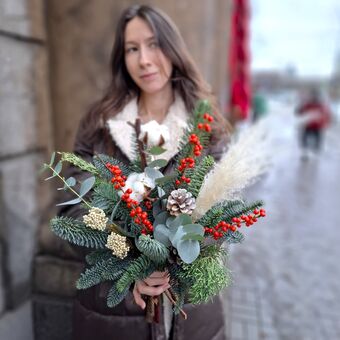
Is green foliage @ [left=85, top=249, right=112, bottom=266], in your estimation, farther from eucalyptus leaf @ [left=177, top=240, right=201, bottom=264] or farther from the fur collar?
the fur collar

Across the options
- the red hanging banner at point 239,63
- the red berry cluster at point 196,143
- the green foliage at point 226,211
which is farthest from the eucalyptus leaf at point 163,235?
the red hanging banner at point 239,63

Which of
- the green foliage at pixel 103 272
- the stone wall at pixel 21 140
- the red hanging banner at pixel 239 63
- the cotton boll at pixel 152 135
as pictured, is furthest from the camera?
the red hanging banner at pixel 239 63

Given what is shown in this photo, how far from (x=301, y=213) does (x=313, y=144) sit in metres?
4.91

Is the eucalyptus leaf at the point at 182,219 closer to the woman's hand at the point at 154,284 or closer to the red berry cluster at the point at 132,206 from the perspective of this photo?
the red berry cluster at the point at 132,206

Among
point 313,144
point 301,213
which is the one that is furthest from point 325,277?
point 313,144

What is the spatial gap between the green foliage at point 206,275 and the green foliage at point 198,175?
0.17 metres

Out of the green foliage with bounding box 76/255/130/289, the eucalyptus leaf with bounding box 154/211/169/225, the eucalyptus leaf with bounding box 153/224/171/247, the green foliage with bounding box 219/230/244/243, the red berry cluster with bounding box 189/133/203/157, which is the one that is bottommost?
the green foliage with bounding box 76/255/130/289

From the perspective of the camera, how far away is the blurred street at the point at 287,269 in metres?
2.78

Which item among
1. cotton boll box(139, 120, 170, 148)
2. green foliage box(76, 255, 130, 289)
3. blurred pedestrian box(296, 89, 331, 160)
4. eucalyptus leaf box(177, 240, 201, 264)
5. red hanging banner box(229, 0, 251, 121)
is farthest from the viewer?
blurred pedestrian box(296, 89, 331, 160)

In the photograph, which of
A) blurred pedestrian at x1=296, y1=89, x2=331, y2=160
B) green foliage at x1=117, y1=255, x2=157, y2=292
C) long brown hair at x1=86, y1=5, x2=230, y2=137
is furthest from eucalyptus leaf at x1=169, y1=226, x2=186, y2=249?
blurred pedestrian at x1=296, y1=89, x2=331, y2=160

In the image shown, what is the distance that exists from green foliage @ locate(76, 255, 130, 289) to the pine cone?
0.69 feet

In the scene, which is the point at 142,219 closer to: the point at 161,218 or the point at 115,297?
the point at 161,218

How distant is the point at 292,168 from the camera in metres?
8.52

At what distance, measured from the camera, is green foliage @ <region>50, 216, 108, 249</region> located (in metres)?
0.98
